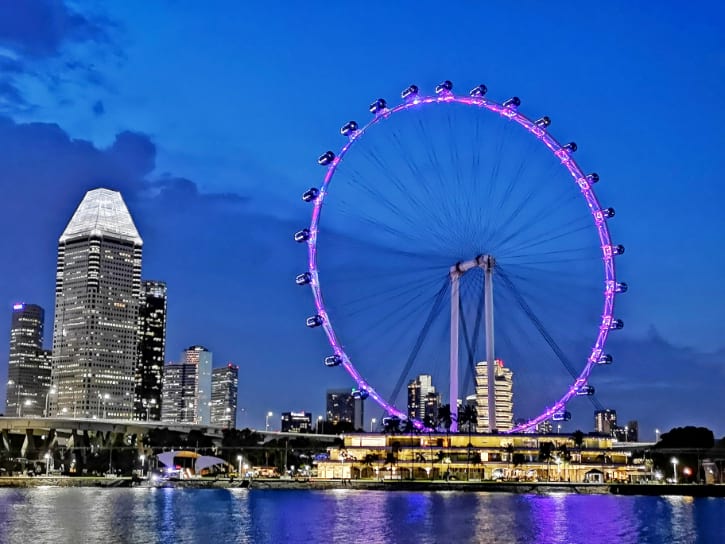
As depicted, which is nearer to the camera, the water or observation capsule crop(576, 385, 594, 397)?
the water

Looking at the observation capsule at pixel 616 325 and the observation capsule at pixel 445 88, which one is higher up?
the observation capsule at pixel 445 88

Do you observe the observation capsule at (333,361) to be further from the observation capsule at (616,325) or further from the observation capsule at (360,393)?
the observation capsule at (616,325)

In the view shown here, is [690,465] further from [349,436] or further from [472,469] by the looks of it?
[349,436]

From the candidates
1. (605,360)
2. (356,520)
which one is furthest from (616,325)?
(356,520)

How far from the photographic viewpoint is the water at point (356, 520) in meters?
63.5

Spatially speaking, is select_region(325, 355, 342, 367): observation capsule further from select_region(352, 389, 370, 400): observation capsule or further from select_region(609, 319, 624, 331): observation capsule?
select_region(609, 319, 624, 331): observation capsule

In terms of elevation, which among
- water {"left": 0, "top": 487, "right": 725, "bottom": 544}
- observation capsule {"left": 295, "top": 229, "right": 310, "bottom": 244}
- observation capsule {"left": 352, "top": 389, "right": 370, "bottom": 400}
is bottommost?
water {"left": 0, "top": 487, "right": 725, "bottom": 544}

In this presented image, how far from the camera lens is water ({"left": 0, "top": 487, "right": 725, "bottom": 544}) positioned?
208 feet

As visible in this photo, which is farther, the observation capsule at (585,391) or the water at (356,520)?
the observation capsule at (585,391)

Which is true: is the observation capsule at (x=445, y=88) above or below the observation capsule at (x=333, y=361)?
above

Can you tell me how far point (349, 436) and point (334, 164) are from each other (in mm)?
64463

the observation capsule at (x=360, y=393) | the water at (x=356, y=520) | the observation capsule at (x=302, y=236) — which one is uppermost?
the observation capsule at (x=302, y=236)

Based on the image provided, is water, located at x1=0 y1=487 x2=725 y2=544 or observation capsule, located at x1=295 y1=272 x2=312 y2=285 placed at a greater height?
observation capsule, located at x1=295 y1=272 x2=312 y2=285

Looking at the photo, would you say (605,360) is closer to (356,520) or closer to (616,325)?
(616,325)
